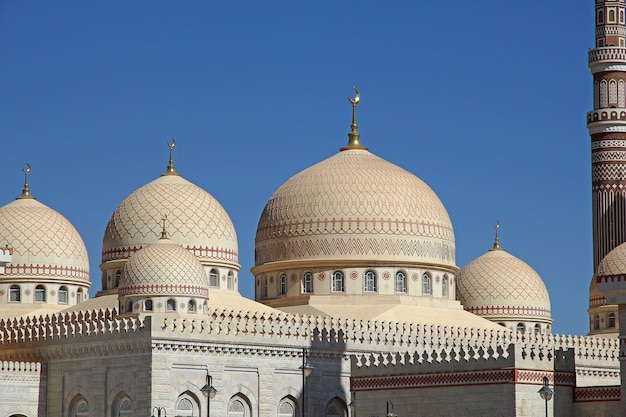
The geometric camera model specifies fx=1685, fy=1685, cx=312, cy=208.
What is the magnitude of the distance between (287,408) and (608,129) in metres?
17.8

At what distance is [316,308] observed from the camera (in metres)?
50.3

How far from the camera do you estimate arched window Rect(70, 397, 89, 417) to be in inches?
1813

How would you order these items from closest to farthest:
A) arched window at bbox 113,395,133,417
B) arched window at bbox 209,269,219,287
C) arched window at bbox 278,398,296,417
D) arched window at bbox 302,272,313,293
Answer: arched window at bbox 113,395,133,417, arched window at bbox 278,398,296,417, arched window at bbox 209,269,219,287, arched window at bbox 302,272,313,293

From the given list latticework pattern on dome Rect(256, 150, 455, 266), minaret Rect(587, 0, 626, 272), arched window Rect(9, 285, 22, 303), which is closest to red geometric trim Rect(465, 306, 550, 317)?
minaret Rect(587, 0, 626, 272)

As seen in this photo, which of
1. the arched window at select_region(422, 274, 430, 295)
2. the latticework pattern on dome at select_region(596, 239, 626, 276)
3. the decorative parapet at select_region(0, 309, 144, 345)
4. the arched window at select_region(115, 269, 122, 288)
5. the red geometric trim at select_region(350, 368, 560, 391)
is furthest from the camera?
the arched window at select_region(422, 274, 430, 295)

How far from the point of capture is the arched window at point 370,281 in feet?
168

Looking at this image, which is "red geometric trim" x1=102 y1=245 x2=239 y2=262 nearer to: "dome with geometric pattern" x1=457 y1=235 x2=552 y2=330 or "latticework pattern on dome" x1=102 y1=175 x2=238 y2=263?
"latticework pattern on dome" x1=102 y1=175 x2=238 y2=263

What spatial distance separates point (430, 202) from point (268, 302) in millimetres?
6061

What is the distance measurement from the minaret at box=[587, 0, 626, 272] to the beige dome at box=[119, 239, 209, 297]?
17128mm

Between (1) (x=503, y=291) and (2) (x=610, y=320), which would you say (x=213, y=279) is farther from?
(2) (x=610, y=320)

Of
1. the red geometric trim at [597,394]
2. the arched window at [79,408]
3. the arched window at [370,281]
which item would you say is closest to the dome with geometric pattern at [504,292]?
the arched window at [370,281]

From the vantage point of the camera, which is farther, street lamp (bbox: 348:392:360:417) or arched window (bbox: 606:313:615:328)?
arched window (bbox: 606:313:615:328)

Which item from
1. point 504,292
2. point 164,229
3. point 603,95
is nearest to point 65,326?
point 164,229

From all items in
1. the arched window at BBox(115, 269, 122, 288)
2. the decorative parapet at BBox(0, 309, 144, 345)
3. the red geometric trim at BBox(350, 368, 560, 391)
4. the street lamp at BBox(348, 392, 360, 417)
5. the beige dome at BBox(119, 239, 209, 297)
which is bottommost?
the street lamp at BBox(348, 392, 360, 417)
